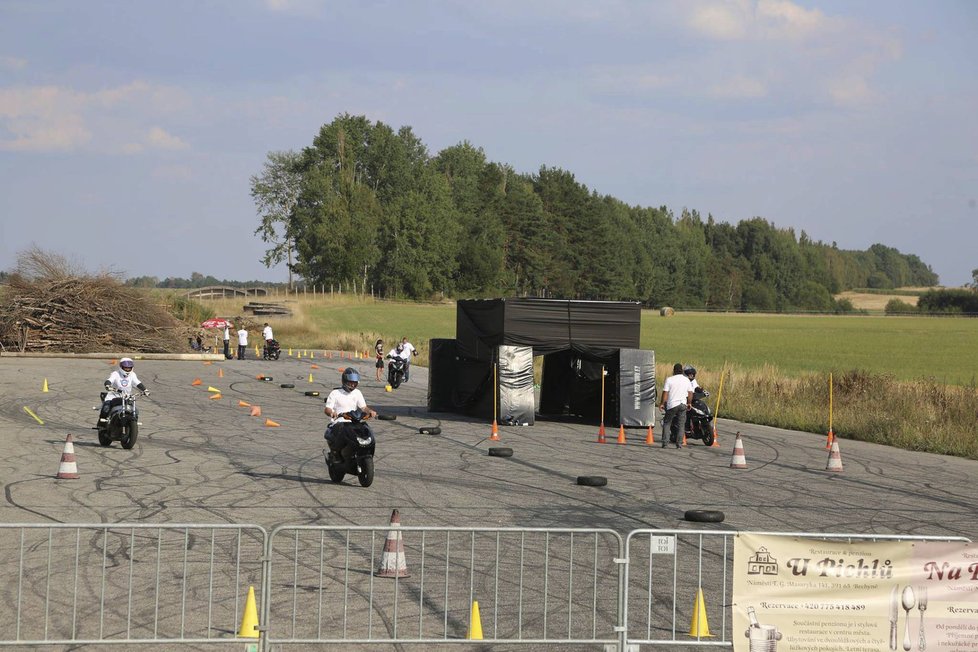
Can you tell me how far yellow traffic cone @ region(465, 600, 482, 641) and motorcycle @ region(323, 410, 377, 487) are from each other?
7.56 m

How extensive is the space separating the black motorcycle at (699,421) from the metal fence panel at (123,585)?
40.0 feet

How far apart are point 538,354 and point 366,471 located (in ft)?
40.8

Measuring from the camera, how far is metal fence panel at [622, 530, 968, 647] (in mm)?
7895

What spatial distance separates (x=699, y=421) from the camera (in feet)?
73.7

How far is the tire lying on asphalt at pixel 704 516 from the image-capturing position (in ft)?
43.7

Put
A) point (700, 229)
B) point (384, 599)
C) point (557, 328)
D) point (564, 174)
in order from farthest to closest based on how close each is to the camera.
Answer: point (700, 229), point (564, 174), point (557, 328), point (384, 599)

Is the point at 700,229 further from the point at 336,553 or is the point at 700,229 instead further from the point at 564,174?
the point at 336,553

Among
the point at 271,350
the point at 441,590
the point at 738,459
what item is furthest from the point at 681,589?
the point at 271,350

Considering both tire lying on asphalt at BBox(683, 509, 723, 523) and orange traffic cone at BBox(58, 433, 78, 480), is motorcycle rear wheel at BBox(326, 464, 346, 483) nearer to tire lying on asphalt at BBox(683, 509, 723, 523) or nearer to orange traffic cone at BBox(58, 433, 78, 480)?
orange traffic cone at BBox(58, 433, 78, 480)

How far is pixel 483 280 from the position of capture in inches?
5064

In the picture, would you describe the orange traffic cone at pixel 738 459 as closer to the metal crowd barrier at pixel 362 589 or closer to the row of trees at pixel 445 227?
the metal crowd barrier at pixel 362 589

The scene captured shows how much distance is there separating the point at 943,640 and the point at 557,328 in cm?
2011

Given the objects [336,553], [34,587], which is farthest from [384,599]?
[34,587]

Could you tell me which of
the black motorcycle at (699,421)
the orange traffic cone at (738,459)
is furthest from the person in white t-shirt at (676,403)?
the orange traffic cone at (738,459)
